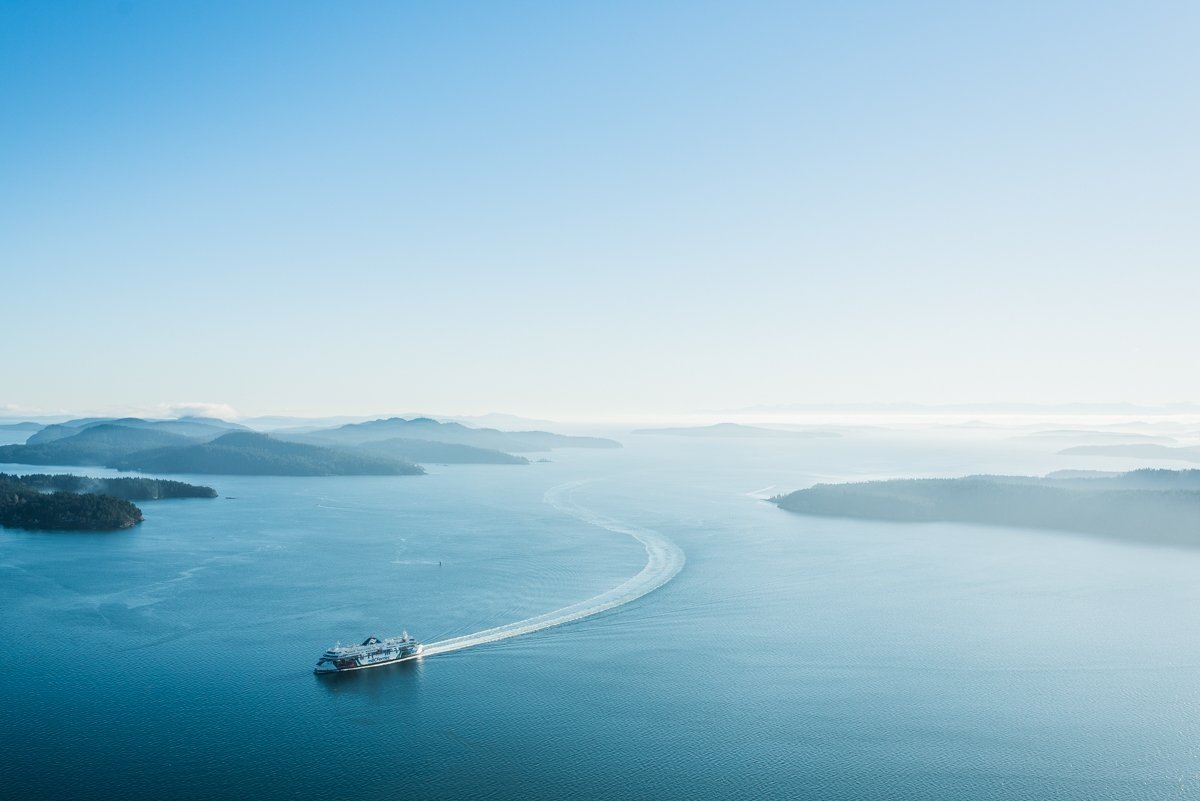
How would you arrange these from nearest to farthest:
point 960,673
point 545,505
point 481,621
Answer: point 960,673 → point 481,621 → point 545,505

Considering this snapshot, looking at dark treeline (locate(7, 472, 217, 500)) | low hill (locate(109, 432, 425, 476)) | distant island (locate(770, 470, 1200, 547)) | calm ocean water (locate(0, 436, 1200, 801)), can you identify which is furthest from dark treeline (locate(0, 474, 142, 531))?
distant island (locate(770, 470, 1200, 547))

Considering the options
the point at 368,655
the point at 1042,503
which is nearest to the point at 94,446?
the point at 368,655

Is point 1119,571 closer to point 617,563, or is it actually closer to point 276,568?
point 617,563

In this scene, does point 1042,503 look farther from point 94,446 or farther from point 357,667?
point 94,446

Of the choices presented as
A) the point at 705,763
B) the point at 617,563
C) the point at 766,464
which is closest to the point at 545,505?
the point at 617,563

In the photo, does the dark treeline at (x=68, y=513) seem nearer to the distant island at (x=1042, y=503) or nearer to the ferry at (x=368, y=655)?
the ferry at (x=368, y=655)
